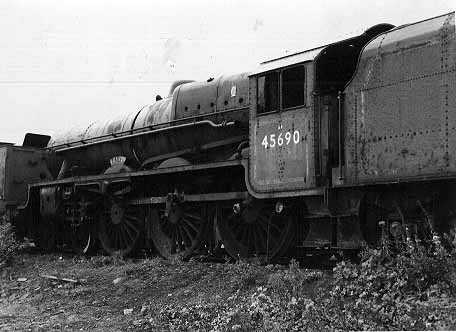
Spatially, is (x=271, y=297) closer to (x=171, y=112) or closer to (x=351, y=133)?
(x=351, y=133)

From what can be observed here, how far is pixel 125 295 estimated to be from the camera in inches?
319

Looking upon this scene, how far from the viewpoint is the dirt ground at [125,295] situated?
6.82 metres

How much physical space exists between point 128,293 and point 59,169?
24.8 ft

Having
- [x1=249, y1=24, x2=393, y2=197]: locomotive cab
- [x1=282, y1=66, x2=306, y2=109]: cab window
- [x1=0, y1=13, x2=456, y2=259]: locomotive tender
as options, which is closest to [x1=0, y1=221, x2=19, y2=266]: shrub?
[x1=0, y1=13, x2=456, y2=259]: locomotive tender

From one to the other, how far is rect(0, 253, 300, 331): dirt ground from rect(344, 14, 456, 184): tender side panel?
2.06 m

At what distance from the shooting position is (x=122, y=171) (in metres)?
11.7

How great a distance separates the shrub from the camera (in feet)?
41.0

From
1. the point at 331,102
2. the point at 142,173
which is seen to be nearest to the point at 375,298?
the point at 331,102

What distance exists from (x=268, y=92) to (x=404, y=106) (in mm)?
2355

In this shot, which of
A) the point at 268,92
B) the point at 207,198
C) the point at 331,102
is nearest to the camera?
the point at 331,102

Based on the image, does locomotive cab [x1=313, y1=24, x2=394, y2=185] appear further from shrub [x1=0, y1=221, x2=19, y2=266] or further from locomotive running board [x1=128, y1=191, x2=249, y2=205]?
shrub [x1=0, y1=221, x2=19, y2=266]

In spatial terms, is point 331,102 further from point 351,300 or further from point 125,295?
point 125,295

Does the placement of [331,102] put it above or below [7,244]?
A: above

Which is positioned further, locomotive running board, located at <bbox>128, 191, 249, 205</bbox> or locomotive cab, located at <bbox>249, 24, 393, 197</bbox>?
locomotive running board, located at <bbox>128, 191, 249, 205</bbox>
